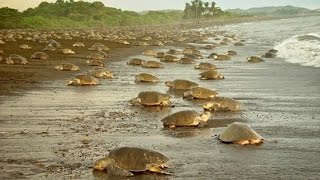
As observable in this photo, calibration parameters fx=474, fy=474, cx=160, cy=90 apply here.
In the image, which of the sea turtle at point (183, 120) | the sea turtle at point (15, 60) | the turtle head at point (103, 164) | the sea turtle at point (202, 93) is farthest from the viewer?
the sea turtle at point (15, 60)

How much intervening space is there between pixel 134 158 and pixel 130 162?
0.09 meters

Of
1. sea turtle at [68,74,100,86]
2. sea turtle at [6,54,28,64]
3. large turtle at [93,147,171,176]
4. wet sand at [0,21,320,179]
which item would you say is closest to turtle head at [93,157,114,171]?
large turtle at [93,147,171,176]

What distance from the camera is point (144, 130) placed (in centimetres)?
996

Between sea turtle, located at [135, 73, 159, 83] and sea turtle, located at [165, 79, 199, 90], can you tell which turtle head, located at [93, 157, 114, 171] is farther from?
sea turtle, located at [135, 73, 159, 83]

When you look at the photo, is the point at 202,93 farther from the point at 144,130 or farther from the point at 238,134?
the point at 238,134

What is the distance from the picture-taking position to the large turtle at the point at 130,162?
6.99 meters

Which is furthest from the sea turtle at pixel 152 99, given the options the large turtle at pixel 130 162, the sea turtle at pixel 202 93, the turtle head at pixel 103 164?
the turtle head at pixel 103 164

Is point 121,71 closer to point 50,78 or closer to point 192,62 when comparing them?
point 50,78

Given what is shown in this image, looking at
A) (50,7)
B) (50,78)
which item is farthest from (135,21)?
(50,78)

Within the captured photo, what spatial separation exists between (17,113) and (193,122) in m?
4.21

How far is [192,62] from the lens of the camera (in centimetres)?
2498

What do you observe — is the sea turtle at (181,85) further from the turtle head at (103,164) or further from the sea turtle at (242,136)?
the turtle head at (103,164)

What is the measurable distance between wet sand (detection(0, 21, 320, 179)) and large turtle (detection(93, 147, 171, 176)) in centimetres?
19

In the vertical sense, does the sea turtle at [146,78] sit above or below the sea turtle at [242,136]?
below
